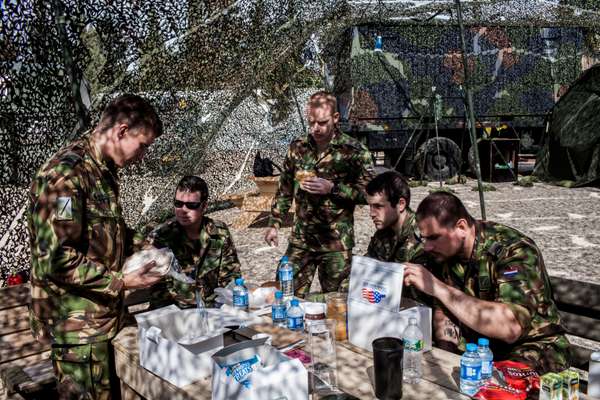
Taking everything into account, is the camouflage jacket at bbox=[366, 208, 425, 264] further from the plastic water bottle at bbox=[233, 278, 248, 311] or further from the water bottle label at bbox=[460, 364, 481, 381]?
the water bottle label at bbox=[460, 364, 481, 381]

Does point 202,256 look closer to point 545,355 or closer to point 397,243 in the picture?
point 397,243

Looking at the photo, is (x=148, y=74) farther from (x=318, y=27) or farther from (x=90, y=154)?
(x=318, y=27)

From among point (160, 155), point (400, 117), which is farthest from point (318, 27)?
point (400, 117)

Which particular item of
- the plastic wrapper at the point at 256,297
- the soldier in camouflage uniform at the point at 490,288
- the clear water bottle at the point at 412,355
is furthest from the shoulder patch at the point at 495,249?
the plastic wrapper at the point at 256,297

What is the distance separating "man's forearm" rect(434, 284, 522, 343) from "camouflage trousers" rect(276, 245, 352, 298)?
5.52 ft

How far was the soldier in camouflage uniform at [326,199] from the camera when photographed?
4.11 m

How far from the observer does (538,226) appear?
28.4ft

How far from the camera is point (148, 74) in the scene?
5664 millimetres

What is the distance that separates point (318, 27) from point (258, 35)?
185cm

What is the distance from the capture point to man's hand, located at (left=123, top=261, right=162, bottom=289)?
8.16ft

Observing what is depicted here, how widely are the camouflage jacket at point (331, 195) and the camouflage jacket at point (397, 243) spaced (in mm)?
417

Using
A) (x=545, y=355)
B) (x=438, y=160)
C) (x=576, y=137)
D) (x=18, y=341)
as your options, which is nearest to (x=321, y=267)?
(x=545, y=355)

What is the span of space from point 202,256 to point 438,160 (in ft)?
34.6

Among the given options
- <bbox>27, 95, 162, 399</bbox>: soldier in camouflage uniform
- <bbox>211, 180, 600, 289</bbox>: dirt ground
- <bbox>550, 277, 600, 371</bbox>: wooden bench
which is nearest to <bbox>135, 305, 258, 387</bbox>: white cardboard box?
<bbox>27, 95, 162, 399</bbox>: soldier in camouflage uniform
